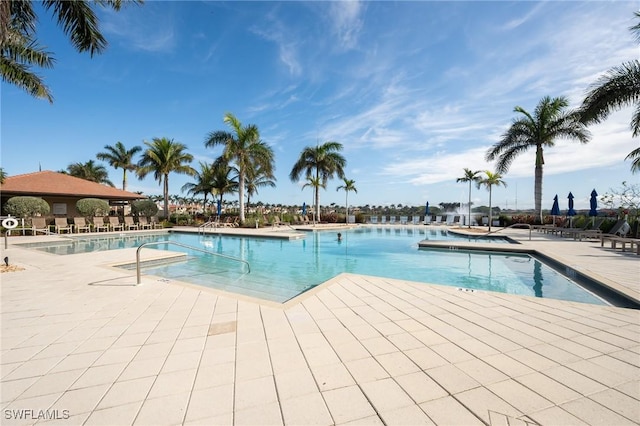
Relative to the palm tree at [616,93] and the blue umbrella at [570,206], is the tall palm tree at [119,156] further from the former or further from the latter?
the blue umbrella at [570,206]

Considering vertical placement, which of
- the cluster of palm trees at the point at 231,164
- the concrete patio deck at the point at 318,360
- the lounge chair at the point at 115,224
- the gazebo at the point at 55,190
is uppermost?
the cluster of palm trees at the point at 231,164

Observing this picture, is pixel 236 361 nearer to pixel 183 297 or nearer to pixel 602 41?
pixel 183 297

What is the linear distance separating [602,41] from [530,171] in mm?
11690

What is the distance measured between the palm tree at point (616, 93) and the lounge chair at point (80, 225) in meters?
26.7

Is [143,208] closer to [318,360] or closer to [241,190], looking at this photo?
[241,190]

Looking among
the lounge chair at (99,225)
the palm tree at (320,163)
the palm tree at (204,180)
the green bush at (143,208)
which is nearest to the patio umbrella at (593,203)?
the palm tree at (320,163)

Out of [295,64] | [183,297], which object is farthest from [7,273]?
[295,64]

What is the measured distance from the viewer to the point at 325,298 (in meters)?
4.30

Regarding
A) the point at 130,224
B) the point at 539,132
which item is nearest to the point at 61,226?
the point at 130,224

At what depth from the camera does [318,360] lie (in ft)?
8.04

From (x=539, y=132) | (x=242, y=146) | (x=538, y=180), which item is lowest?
(x=538, y=180)

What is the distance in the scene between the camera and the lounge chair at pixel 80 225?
53.5ft

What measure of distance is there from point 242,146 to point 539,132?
19.8 meters

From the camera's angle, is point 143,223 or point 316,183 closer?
point 143,223
